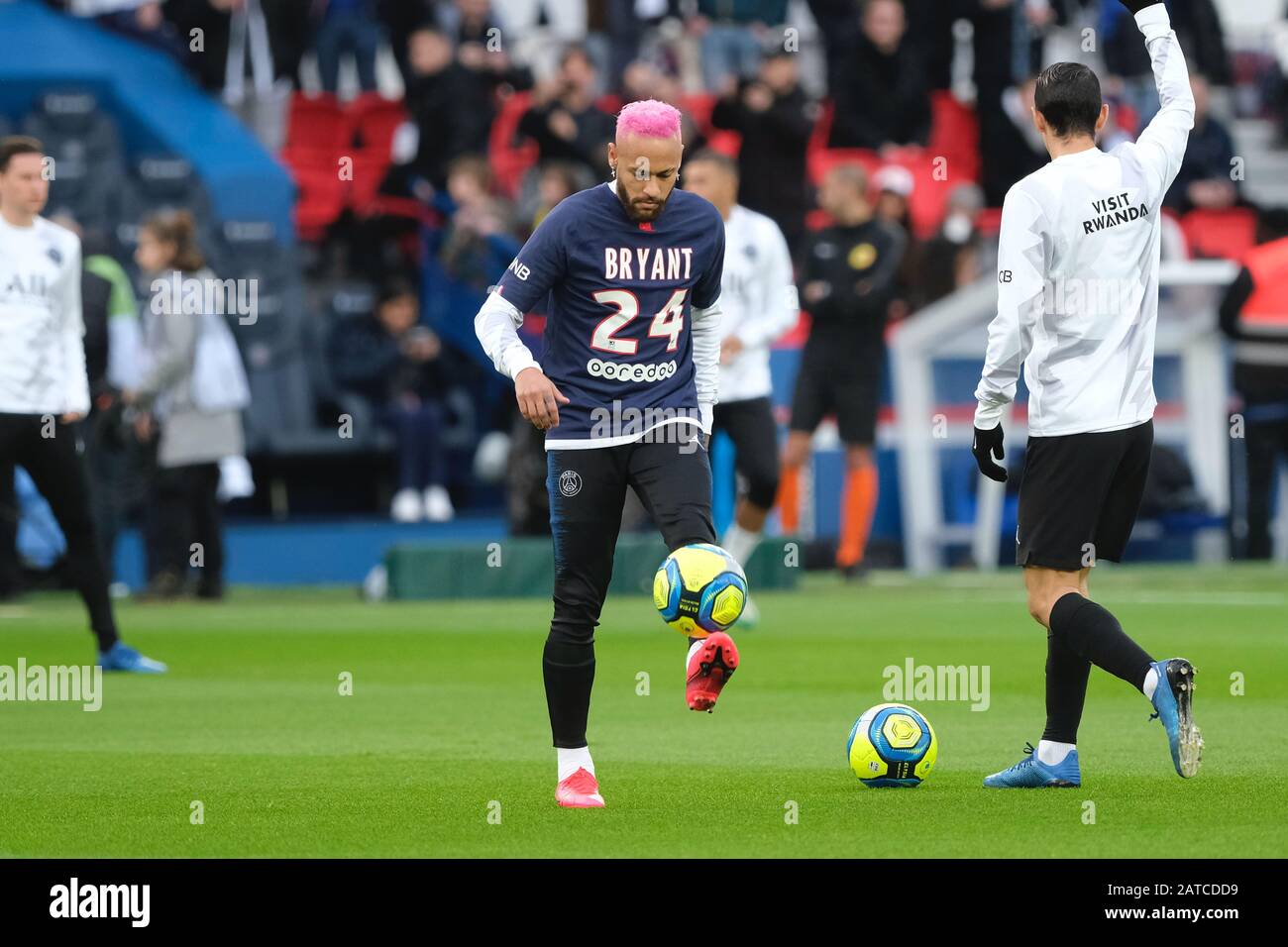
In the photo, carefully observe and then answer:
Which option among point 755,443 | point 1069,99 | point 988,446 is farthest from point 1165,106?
point 755,443

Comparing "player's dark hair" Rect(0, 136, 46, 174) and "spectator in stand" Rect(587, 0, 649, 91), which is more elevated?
"spectator in stand" Rect(587, 0, 649, 91)

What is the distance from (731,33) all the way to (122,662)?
1519cm

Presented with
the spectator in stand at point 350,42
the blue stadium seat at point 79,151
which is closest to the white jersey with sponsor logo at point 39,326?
the blue stadium seat at point 79,151

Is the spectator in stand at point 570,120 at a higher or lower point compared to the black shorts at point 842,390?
higher

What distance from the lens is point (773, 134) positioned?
75.5 feet

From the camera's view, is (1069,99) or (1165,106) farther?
(1165,106)

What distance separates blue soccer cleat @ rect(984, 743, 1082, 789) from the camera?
8.41m

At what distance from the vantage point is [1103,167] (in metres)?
8.24

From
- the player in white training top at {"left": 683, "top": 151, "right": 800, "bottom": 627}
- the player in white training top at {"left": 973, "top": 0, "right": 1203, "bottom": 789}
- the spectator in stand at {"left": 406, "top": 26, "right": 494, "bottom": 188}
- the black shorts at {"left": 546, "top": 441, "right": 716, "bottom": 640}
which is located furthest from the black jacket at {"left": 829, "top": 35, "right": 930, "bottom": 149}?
the black shorts at {"left": 546, "top": 441, "right": 716, "bottom": 640}

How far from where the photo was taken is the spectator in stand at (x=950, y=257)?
2278cm

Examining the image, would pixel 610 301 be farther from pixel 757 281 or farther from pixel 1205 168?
pixel 1205 168

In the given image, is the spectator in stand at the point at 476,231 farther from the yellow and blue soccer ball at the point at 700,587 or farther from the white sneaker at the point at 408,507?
the yellow and blue soccer ball at the point at 700,587

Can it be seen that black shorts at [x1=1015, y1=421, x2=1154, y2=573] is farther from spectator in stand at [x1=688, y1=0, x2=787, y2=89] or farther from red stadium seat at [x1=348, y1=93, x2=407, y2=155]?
spectator in stand at [x1=688, y1=0, x2=787, y2=89]

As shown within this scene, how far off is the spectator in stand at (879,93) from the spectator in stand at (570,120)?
9.91 ft
